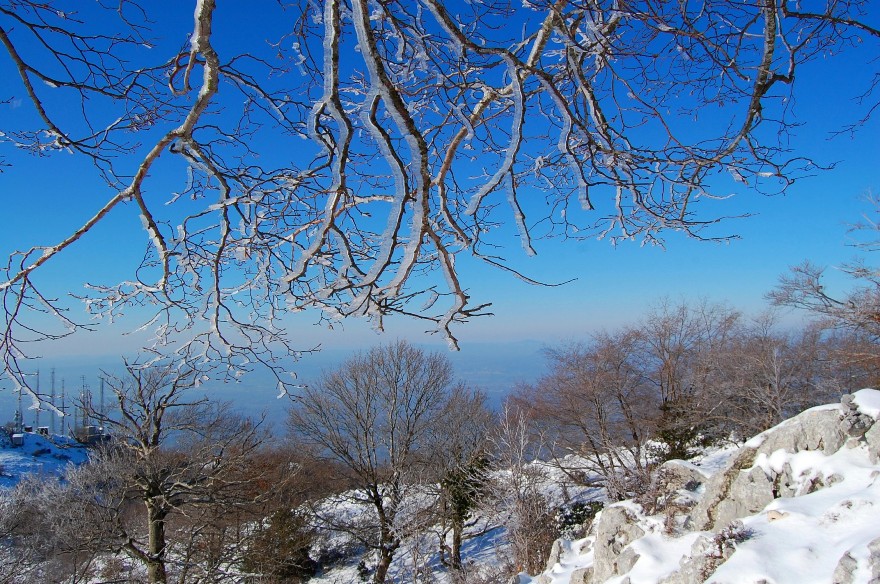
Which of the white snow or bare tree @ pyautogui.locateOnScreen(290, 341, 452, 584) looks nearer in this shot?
the white snow

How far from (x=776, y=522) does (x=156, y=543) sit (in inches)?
338

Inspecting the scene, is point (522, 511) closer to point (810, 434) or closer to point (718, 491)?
point (718, 491)

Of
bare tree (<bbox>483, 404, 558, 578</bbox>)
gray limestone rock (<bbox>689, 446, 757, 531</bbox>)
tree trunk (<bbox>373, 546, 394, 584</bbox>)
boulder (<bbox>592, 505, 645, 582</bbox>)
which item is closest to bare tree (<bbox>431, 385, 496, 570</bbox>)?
bare tree (<bbox>483, 404, 558, 578</bbox>)

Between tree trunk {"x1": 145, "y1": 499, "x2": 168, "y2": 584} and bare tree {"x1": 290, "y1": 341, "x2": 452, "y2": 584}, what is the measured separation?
8.04 meters

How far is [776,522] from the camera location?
16.3 feet

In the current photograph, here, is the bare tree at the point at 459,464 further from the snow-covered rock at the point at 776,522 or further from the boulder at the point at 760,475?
the boulder at the point at 760,475

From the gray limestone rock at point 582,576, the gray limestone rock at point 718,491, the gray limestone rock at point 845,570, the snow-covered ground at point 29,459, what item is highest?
the gray limestone rock at point 845,570

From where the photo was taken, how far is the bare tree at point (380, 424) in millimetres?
16406

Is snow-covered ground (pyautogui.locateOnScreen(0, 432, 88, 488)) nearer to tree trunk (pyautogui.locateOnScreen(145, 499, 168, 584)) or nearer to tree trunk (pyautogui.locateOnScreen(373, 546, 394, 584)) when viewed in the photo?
tree trunk (pyautogui.locateOnScreen(373, 546, 394, 584))

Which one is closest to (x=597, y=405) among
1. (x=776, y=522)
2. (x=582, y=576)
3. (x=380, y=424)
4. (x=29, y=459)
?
(x=380, y=424)

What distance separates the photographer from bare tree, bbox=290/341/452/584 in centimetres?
1641

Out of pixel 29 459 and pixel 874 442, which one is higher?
pixel 874 442

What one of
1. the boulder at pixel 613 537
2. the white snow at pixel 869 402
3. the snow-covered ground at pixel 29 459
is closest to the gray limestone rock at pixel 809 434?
the white snow at pixel 869 402

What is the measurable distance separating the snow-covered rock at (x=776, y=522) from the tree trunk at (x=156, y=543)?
6.19 m
